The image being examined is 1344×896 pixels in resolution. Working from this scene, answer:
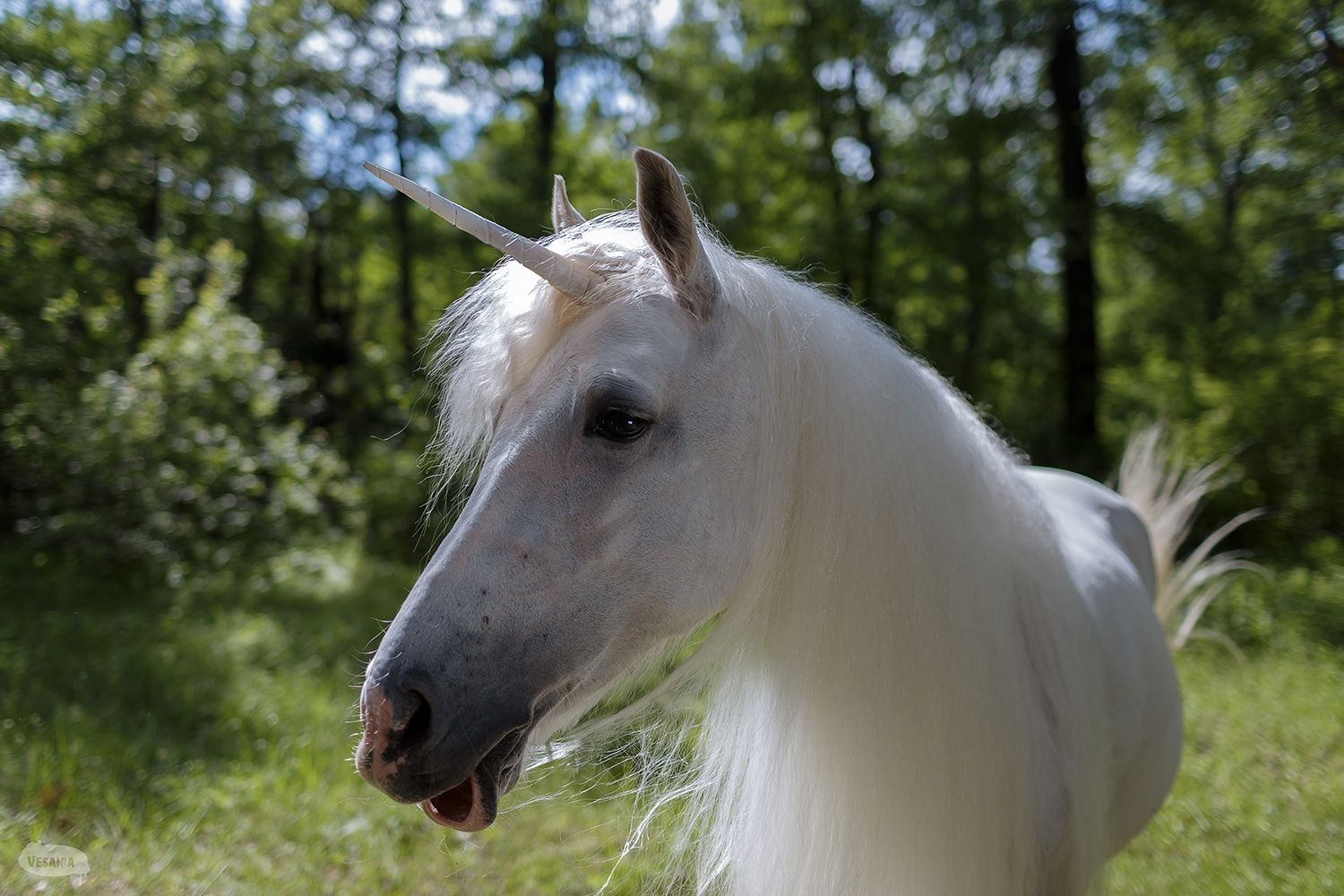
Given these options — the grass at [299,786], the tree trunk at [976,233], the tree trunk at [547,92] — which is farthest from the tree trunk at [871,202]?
the grass at [299,786]

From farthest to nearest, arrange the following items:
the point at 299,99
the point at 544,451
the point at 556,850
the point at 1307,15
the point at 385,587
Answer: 1. the point at 299,99
2. the point at 385,587
3. the point at 1307,15
4. the point at 556,850
5. the point at 544,451

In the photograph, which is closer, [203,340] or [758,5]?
[203,340]

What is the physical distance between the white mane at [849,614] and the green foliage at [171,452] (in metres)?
6.30

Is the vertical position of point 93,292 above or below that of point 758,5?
below

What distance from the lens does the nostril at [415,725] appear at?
1.09 m

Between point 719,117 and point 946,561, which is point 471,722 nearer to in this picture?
point 946,561

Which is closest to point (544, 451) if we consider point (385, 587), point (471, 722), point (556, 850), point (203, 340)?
point (471, 722)

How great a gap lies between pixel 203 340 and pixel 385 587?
2.77 m

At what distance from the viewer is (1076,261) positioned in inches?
399

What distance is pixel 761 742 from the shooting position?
62.6 inches

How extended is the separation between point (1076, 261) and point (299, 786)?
1036cm

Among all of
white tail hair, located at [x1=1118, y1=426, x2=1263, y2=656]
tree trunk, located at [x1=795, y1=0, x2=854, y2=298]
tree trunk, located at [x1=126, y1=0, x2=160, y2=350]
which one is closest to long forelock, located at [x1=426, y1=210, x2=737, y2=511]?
white tail hair, located at [x1=1118, y1=426, x2=1263, y2=656]
